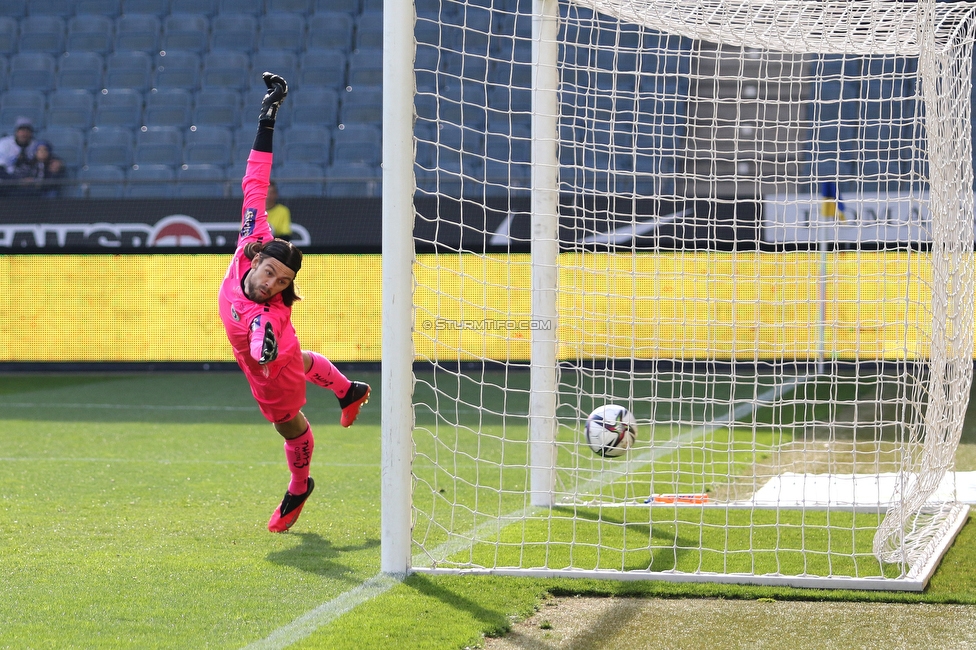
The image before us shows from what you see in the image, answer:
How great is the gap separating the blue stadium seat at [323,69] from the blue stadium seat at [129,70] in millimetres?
2303

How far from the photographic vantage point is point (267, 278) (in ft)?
14.0

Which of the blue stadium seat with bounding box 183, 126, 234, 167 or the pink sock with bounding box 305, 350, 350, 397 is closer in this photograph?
the pink sock with bounding box 305, 350, 350, 397

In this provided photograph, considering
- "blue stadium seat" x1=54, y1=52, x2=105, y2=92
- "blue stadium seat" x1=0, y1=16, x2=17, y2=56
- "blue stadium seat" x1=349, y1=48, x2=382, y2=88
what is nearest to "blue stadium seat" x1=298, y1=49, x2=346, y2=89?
"blue stadium seat" x1=349, y1=48, x2=382, y2=88

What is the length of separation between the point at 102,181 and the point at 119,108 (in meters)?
3.38

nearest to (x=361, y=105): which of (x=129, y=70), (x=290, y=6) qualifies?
(x=290, y=6)

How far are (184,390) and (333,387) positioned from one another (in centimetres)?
646

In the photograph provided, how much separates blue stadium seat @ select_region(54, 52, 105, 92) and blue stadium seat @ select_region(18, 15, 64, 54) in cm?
33

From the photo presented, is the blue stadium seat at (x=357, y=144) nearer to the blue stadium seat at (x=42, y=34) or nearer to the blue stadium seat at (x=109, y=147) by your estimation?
the blue stadium seat at (x=109, y=147)

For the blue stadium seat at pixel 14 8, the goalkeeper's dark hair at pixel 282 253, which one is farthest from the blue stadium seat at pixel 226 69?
the goalkeeper's dark hair at pixel 282 253

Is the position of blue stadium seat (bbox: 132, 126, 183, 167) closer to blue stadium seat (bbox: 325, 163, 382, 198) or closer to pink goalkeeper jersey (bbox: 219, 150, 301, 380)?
blue stadium seat (bbox: 325, 163, 382, 198)

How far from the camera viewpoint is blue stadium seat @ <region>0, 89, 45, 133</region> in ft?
49.8

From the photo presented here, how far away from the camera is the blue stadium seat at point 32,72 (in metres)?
15.7

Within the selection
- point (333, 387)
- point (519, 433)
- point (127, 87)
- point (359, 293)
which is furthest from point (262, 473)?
point (127, 87)

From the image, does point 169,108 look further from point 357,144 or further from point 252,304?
point 252,304
